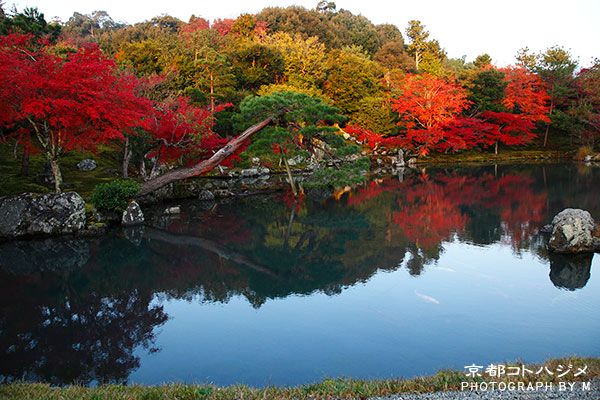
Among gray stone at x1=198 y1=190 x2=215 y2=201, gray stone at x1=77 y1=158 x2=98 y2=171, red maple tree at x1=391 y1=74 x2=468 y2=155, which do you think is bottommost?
gray stone at x1=198 y1=190 x2=215 y2=201

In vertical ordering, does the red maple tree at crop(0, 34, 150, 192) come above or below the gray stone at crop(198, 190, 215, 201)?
above

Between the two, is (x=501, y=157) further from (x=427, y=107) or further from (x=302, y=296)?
(x=302, y=296)

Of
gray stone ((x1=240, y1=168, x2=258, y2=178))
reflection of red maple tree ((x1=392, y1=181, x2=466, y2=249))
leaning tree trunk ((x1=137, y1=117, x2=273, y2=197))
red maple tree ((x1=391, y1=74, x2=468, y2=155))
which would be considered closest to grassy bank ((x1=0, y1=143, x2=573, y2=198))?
gray stone ((x1=240, y1=168, x2=258, y2=178))

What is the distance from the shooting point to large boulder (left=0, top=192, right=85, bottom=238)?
10328 mm

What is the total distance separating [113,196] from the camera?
11.7m

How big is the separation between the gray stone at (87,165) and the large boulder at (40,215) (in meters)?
7.11

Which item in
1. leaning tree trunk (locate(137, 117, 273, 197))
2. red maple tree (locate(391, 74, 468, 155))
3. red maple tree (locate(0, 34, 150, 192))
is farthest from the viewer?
red maple tree (locate(391, 74, 468, 155))

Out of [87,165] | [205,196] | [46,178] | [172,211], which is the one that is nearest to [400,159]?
[205,196]

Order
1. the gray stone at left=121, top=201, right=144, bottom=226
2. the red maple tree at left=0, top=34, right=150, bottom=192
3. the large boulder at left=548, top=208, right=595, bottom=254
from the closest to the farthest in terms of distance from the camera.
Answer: the large boulder at left=548, top=208, right=595, bottom=254 → the red maple tree at left=0, top=34, right=150, bottom=192 → the gray stone at left=121, top=201, right=144, bottom=226

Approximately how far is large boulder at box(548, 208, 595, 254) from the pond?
0.77 ft

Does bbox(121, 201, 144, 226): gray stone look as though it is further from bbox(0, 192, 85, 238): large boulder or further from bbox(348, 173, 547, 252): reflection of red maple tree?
bbox(348, 173, 547, 252): reflection of red maple tree

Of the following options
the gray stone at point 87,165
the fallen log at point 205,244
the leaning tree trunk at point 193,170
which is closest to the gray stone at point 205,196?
the leaning tree trunk at point 193,170

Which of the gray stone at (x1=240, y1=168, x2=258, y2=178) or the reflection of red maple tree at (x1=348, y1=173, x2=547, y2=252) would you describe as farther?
the gray stone at (x1=240, y1=168, x2=258, y2=178)

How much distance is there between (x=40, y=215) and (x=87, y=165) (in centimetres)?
757
